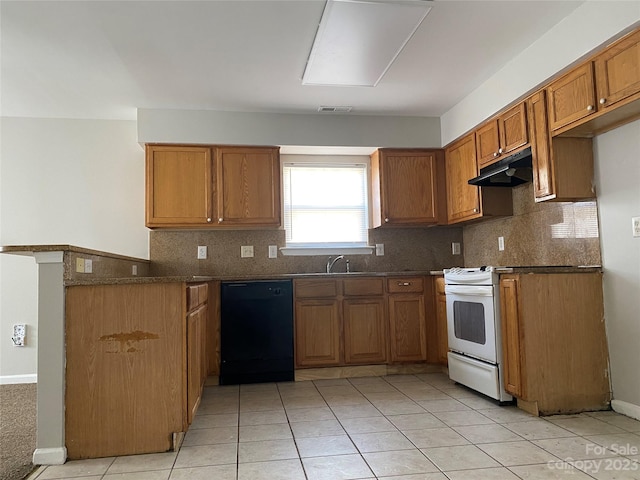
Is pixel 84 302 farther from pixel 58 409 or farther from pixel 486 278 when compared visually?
pixel 486 278

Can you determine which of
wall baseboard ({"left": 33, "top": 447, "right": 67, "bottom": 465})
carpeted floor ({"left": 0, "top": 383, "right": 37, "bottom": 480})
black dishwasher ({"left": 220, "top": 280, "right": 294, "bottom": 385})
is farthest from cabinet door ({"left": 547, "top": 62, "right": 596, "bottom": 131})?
carpeted floor ({"left": 0, "top": 383, "right": 37, "bottom": 480})

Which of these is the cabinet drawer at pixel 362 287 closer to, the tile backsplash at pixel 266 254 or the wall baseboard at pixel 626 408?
the tile backsplash at pixel 266 254

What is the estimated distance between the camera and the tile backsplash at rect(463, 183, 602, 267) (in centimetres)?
302

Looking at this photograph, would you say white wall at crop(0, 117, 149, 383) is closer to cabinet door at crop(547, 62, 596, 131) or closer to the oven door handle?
the oven door handle

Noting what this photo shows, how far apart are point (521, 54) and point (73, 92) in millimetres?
3380

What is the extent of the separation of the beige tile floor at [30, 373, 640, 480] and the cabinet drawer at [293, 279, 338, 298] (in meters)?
0.98

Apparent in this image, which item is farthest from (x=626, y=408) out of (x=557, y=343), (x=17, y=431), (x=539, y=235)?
(x=17, y=431)

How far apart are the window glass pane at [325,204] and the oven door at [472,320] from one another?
135cm

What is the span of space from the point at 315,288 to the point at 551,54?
95.5 inches

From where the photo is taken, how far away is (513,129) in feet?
11.1

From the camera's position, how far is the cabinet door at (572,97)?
2.62 meters

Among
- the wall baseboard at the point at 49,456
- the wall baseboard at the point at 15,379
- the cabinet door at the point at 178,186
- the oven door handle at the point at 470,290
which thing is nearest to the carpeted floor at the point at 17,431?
the wall baseboard at the point at 49,456

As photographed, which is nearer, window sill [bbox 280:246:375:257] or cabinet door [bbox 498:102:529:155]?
cabinet door [bbox 498:102:529:155]

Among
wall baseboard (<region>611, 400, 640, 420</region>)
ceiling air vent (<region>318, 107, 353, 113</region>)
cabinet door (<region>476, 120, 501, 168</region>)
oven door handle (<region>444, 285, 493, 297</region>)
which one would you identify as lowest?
wall baseboard (<region>611, 400, 640, 420</region>)
